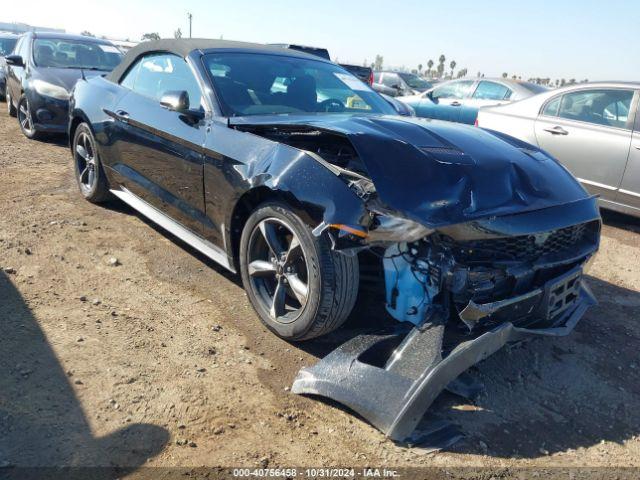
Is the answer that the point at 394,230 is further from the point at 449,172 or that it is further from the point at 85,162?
the point at 85,162

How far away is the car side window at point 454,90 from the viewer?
10.0m

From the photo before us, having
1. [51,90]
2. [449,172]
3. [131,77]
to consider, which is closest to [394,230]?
[449,172]

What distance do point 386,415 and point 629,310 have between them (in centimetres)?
250

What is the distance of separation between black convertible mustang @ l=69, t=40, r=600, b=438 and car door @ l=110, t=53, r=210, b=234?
0.02m

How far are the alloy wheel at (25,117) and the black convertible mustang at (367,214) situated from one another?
513 centimetres

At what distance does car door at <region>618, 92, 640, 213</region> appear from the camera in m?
5.47

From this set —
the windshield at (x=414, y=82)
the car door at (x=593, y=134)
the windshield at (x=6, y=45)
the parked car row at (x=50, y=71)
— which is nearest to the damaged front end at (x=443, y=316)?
the car door at (x=593, y=134)

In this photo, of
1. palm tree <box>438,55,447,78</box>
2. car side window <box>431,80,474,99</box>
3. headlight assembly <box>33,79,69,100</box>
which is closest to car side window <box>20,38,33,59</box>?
headlight assembly <box>33,79,69,100</box>

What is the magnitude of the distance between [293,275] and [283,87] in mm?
1585

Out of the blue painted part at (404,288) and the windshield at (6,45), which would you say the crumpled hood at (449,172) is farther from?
the windshield at (6,45)

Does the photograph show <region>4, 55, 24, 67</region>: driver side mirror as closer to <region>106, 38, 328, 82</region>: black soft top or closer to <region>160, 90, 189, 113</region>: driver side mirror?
<region>106, 38, 328, 82</region>: black soft top

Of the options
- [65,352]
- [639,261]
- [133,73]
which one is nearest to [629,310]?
[639,261]

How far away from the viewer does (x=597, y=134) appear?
575cm

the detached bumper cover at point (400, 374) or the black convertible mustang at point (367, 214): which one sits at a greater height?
the black convertible mustang at point (367, 214)
